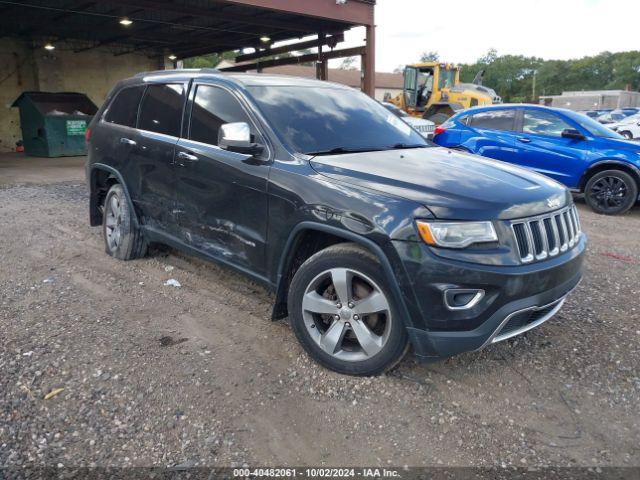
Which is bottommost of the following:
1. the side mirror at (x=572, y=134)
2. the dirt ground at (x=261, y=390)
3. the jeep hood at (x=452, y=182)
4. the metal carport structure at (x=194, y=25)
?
the dirt ground at (x=261, y=390)

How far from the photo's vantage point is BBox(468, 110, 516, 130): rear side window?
27.6ft

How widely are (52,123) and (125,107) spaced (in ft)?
41.3

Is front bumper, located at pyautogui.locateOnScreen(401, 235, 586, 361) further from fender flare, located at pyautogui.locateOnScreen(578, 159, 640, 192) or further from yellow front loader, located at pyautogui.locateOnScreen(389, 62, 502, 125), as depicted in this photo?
yellow front loader, located at pyautogui.locateOnScreen(389, 62, 502, 125)

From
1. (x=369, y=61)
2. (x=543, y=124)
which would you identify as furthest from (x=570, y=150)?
(x=369, y=61)

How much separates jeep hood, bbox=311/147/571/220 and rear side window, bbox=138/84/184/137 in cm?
165

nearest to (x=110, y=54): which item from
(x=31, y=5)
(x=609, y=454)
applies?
(x=31, y=5)

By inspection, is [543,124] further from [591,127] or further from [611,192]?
[611,192]

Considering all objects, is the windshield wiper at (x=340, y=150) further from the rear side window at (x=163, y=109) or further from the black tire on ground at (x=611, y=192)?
the black tire on ground at (x=611, y=192)

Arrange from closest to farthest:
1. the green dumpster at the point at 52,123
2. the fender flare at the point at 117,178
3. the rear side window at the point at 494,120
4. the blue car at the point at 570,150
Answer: the fender flare at the point at 117,178, the blue car at the point at 570,150, the rear side window at the point at 494,120, the green dumpster at the point at 52,123

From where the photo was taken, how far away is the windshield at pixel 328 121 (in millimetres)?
3537

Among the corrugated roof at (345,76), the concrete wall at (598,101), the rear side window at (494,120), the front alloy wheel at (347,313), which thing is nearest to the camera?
the front alloy wheel at (347,313)

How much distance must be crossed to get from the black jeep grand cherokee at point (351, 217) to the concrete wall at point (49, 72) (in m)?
18.2

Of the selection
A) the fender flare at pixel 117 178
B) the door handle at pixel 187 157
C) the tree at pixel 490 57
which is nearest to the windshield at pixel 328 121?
A: the door handle at pixel 187 157

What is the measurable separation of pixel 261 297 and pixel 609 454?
2.74 metres
